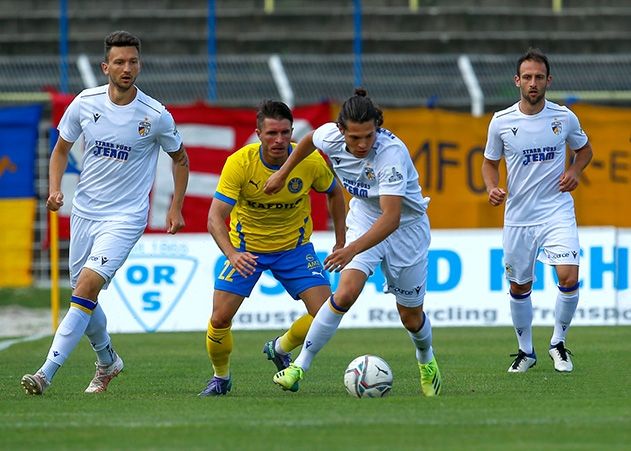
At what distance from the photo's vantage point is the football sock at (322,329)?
8828 mm

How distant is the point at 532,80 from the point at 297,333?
2.91m

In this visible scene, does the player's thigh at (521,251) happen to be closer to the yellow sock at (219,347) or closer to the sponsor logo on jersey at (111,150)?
the yellow sock at (219,347)

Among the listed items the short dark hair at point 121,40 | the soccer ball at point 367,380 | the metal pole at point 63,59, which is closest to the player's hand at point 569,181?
the soccer ball at point 367,380

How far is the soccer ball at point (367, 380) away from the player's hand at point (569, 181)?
3021 mm

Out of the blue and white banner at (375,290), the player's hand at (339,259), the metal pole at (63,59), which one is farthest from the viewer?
the metal pole at (63,59)

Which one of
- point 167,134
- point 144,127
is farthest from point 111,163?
point 167,134

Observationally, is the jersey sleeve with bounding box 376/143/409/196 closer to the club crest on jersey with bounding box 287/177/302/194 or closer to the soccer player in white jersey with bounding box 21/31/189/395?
the club crest on jersey with bounding box 287/177/302/194

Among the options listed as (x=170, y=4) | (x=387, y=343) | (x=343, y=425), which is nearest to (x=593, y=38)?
(x=170, y=4)

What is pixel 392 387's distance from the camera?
968 cm

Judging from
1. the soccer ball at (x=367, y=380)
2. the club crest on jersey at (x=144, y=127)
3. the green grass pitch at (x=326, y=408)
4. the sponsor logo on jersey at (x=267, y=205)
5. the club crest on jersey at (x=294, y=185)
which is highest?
the club crest on jersey at (x=144, y=127)

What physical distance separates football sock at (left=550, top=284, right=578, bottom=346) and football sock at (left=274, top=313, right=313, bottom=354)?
248cm

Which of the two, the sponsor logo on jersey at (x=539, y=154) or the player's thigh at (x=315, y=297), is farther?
the sponsor logo on jersey at (x=539, y=154)

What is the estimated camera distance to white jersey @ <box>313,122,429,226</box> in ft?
28.4

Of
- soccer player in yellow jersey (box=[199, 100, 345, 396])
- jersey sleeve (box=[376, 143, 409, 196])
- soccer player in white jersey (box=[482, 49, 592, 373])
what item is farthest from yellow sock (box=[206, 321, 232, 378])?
soccer player in white jersey (box=[482, 49, 592, 373])
